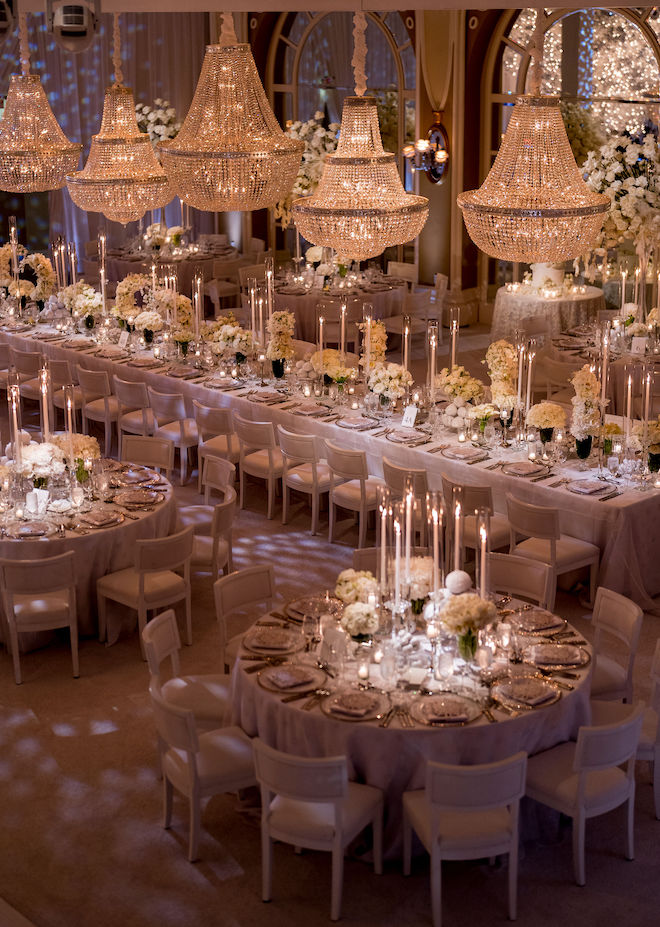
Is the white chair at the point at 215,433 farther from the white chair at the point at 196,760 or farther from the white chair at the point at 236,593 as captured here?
the white chair at the point at 196,760

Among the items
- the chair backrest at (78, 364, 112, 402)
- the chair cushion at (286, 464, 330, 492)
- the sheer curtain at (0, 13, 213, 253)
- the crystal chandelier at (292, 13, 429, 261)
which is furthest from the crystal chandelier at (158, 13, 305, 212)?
the sheer curtain at (0, 13, 213, 253)

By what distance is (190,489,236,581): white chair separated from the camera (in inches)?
306

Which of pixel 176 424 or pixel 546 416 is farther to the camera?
pixel 176 424

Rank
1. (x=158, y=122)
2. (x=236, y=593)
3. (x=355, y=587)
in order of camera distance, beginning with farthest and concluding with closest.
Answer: (x=158, y=122) < (x=236, y=593) < (x=355, y=587)

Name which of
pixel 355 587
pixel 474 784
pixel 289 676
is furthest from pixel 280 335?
pixel 474 784

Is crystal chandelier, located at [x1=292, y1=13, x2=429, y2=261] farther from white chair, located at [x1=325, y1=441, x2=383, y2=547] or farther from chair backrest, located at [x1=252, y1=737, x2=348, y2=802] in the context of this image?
chair backrest, located at [x1=252, y1=737, x2=348, y2=802]

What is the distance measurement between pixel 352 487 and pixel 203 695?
3.19 m

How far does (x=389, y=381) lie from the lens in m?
9.44

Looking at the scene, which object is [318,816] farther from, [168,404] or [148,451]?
[168,404]

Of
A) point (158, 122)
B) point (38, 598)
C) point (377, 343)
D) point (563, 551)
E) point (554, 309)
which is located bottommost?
point (38, 598)

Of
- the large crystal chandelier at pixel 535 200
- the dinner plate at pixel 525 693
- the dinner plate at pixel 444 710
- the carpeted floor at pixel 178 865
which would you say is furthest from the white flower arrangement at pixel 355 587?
the large crystal chandelier at pixel 535 200

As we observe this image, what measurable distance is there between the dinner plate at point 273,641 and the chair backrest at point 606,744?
1.45m

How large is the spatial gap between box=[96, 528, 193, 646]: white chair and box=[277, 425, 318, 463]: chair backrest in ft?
5.66

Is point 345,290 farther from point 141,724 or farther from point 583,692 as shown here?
point 583,692
